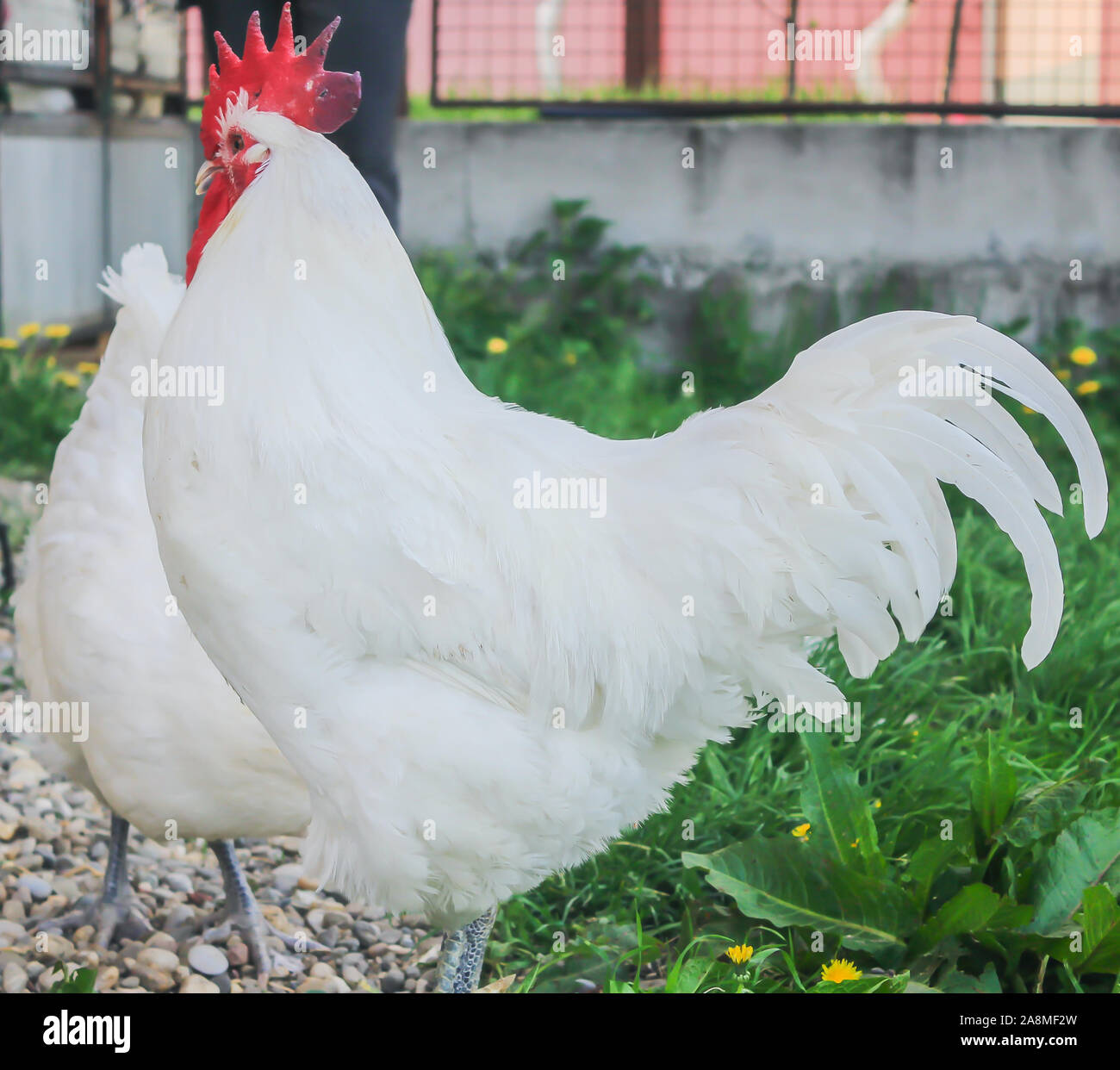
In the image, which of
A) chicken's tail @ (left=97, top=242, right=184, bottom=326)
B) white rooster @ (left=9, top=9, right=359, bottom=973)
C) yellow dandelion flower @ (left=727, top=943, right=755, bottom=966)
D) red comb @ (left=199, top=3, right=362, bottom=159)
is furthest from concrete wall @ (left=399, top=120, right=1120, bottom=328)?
yellow dandelion flower @ (left=727, top=943, right=755, bottom=966)

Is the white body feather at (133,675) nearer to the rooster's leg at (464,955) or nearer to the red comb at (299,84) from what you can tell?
the rooster's leg at (464,955)

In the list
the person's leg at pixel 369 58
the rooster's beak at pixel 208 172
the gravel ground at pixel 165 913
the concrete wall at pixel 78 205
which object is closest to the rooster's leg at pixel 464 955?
the gravel ground at pixel 165 913

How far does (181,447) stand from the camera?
199 centimetres

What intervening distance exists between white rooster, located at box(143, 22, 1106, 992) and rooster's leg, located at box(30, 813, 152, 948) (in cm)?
99

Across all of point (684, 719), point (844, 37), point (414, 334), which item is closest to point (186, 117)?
point (844, 37)

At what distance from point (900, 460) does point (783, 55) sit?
4639 millimetres

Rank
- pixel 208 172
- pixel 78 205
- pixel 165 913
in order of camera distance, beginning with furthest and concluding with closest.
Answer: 1. pixel 78 205
2. pixel 165 913
3. pixel 208 172

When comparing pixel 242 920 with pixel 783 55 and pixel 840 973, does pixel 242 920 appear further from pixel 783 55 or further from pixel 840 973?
pixel 783 55

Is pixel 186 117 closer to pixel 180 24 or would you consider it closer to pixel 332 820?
pixel 180 24

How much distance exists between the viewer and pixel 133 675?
2.43 meters

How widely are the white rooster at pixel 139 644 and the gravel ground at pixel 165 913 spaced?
0.10 metres

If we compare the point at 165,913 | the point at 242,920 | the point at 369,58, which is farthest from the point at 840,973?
the point at 369,58

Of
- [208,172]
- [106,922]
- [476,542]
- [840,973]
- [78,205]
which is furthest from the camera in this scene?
[78,205]

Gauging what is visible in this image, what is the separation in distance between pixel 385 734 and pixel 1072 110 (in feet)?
19.1
